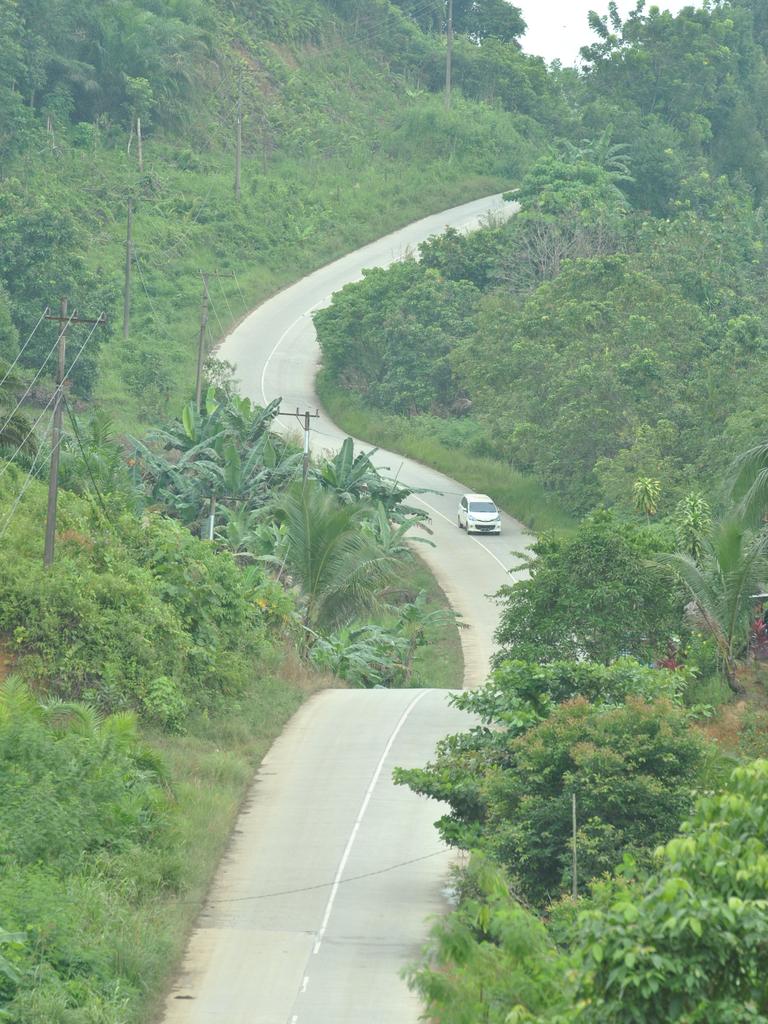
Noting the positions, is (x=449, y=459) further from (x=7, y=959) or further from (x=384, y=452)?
(x=7, y=959)

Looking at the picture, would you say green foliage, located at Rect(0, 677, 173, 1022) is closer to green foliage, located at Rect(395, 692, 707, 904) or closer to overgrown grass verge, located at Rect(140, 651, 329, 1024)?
overgrown grass verge, located at Rect(140, 651, 329, 1024)

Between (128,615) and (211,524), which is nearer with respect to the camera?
(128,615)

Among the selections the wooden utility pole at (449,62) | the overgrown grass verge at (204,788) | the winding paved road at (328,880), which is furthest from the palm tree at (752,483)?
the wooden utility pole at (449,62)

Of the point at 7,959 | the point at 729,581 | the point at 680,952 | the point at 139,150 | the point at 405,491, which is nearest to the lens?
the point at 680,952

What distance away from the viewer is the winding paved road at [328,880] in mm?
18844

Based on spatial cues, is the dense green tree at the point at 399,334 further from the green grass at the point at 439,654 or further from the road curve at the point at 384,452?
the green grass at the point at 439,654

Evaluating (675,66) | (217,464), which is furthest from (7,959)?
(675,66)

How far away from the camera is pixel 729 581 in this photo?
30375 mm

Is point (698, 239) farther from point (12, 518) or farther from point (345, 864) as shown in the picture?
point (345, 864)

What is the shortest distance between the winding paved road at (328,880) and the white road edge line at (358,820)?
0.08ft

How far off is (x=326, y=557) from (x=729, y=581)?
31.2 feet

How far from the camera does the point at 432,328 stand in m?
67.2

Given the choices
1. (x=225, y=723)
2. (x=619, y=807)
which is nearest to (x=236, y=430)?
(x=225, y=723)

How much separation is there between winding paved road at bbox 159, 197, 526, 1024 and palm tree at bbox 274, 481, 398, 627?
2.84 meters
